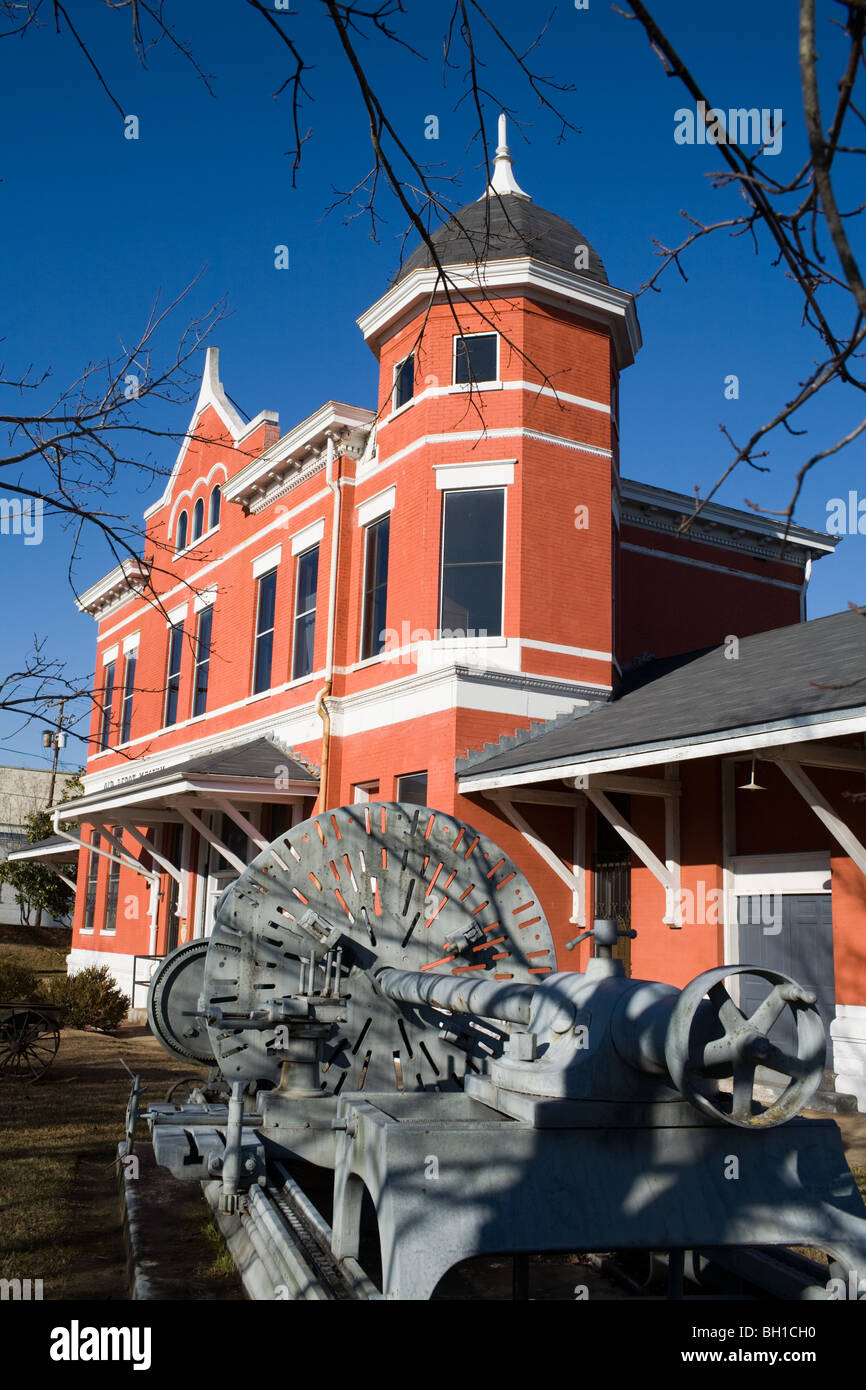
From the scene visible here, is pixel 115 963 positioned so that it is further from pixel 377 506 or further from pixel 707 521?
pixel 707 521

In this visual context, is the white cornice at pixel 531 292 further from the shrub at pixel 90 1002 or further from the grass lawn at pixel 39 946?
the grass lawn at pixel 39 946

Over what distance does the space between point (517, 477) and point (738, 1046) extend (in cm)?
1249

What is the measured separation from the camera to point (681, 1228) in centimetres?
346

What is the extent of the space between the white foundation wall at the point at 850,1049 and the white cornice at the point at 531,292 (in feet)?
29.6

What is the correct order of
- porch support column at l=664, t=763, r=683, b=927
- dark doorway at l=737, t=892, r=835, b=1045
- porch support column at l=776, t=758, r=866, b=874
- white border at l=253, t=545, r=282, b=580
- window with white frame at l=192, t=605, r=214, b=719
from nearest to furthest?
porch support column at l=776, t=758, r=866, b=874
dark doorway at l=737, t=892, r=835, b=1045
porch support column at l=664, t=763, r=683, b=927
white border at l=253, t=545, r=282, b=580
window with white frame at l=192, t=605, r=214, b=719

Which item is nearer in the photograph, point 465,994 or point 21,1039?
point 465,994

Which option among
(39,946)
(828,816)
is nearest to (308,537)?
(828,816)

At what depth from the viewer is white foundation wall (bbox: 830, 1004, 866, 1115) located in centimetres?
1041

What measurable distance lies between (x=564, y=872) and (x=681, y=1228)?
10.8 metres

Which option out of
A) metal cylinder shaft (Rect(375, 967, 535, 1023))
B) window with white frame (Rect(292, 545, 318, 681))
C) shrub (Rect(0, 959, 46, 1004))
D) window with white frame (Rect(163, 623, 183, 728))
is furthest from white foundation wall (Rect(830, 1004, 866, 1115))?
window with white frame (Rect(163, 623, 183, 728))

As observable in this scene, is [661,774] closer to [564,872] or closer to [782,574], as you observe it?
[564,872]

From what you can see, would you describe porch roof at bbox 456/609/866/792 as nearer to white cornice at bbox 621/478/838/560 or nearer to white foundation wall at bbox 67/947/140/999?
white cornice at bbox 621/478/838/560

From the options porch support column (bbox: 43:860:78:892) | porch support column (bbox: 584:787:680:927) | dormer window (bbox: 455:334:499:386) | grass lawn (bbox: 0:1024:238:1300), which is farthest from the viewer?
porch support column (bbox: 43:860:78:892)

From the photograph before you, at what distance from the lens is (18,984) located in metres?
17.7
